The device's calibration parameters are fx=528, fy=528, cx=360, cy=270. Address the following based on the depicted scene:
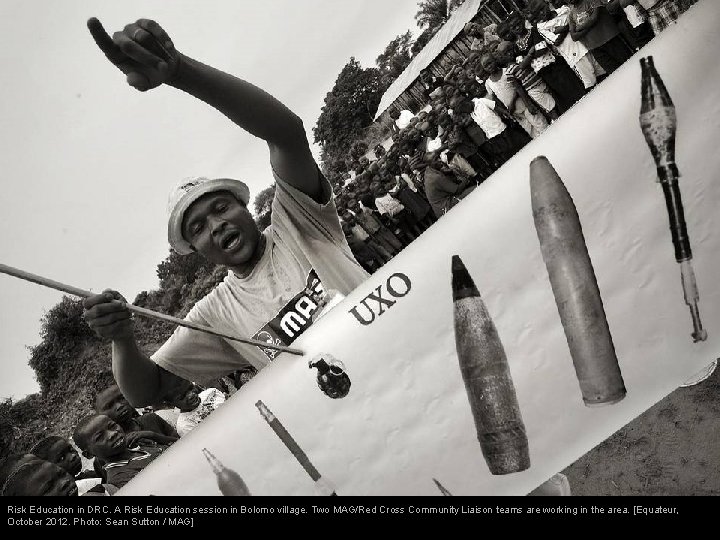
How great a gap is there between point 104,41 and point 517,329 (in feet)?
5.44

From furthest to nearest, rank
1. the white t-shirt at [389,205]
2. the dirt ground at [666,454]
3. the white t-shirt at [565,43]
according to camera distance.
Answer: the white t-shirt at [389,205]
the white t-shirt at [565,43]
the dirt ground at [666,454]

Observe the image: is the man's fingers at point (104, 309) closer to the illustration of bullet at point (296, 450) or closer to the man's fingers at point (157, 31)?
the illustration of bullet at point (296, 450)

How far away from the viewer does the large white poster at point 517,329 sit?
173cm

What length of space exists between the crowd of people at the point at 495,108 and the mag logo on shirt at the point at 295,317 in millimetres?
4130

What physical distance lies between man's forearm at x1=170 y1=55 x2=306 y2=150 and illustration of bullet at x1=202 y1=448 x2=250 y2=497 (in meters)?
1.31

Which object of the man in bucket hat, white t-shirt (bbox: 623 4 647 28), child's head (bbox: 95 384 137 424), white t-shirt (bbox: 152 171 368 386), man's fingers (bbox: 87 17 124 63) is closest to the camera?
man's fingers (bbox: 87 17 124 63)

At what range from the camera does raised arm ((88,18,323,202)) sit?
176 centimetres

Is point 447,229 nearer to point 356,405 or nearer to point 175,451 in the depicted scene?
point 356,405

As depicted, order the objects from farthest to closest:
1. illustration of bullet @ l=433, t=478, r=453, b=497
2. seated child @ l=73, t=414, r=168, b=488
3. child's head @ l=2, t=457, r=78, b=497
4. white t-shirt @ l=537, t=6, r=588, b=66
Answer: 1. white t-shirt @ l=537, t=6, r=588, b=66
2. seated child @ l=73, t=414, r=168, b=488
3. child's head @ l=2, t=457, r=78, b=497
4. illustration of bullet @ l=433, t=478, r=453, b=497

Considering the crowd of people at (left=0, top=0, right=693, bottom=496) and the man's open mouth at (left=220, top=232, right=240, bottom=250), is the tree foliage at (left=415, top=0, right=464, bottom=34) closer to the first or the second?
the crowd of people at (left=0, top=0, right=693, bottom=496)

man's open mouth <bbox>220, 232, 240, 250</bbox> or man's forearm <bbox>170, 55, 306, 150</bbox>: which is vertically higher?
man's forearm <bbox>170, 55, 306, 150</bbox>

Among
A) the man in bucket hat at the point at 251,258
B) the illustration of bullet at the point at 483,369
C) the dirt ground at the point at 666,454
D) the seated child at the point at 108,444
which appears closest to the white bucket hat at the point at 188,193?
the man in bucket hat at the point at 251,258

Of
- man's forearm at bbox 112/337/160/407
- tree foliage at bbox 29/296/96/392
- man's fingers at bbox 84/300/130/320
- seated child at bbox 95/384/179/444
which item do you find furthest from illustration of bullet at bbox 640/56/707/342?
tree foliage at bbox 29/296/96/392

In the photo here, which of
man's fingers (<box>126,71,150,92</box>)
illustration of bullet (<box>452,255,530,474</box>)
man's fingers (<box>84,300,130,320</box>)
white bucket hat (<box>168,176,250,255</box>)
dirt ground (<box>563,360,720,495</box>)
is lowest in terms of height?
dirt ground (<box>563,360,720,495</box>)
